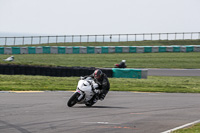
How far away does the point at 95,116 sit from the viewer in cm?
1181

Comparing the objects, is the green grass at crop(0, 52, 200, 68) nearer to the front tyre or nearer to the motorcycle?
the motorcycle

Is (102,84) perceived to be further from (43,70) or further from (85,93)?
(43,70)

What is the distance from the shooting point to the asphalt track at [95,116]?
9641 mm

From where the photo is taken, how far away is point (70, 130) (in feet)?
30.8

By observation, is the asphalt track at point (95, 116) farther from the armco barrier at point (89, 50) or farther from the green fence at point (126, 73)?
the armco barrier at point (89, 50)

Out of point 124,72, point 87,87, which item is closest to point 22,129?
point 87,87

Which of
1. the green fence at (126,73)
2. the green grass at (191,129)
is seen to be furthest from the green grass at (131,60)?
the green grass at (191,129)

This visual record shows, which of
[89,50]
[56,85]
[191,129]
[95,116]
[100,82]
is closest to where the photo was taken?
[191,129]

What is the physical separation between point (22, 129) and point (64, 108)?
4.25m

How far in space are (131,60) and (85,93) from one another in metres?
31.1

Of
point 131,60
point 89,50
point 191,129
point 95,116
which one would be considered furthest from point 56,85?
point 89,50

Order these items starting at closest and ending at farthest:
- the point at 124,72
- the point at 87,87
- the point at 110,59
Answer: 1. the point at 87,87
2. the point at 124,72
3. the point at 110,59

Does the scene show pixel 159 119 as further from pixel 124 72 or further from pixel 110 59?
pixel 110 59

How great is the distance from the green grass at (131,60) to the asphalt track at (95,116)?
24.6 meters
